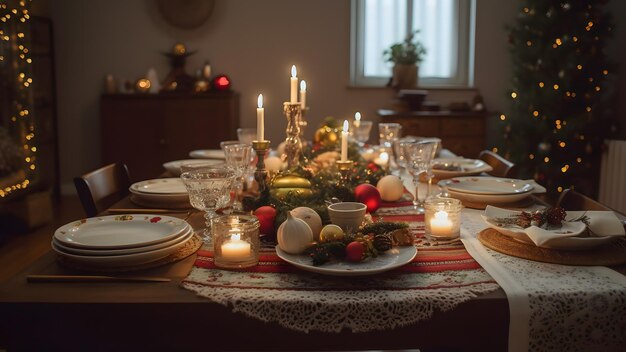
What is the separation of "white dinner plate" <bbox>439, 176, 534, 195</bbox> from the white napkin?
0.42m

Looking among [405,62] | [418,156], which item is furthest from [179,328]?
[405,62]

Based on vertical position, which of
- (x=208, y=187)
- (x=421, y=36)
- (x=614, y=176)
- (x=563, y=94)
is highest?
(x=421, y=36)

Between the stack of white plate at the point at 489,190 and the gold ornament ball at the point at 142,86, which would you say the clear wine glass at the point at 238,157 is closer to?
the stack of white plate at the point at 489,190

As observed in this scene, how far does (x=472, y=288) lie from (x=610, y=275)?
0.86 feet

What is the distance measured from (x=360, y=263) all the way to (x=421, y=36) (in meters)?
4.34

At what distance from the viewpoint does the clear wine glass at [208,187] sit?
1.32 m

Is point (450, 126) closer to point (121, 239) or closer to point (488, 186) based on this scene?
point (488, 186)

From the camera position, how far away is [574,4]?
4223 mm

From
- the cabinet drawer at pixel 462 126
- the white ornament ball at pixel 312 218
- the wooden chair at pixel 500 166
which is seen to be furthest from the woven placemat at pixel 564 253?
the cabinet drawer at pixel 462 126

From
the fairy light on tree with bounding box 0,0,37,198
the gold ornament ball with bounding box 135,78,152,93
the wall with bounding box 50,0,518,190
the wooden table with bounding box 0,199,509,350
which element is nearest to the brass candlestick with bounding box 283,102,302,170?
the wooden table with bounding box 0,199,509,350

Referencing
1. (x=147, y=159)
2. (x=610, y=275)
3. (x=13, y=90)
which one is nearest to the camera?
(x=610, y=275)

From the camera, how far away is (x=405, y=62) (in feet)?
16.1

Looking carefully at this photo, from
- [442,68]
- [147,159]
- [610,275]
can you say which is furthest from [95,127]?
[610,275]

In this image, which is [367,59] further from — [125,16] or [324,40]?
[125,16]
